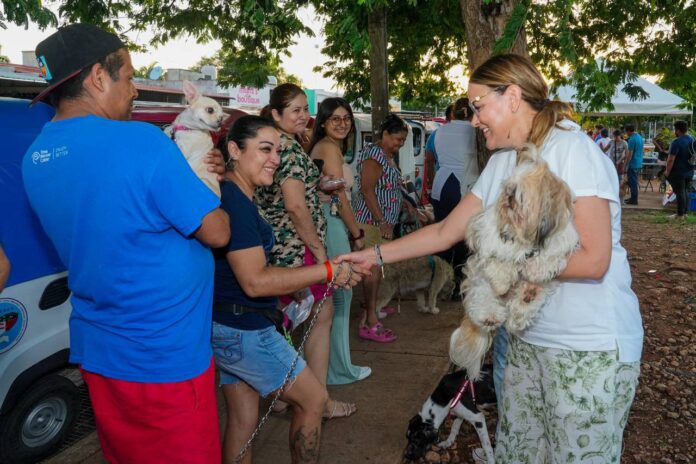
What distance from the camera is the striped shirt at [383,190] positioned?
18.5 ft

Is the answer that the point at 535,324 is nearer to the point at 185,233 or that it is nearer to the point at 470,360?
the point at 470,360

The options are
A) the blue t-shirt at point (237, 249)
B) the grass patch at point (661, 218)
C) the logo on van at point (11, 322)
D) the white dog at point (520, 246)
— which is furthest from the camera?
the grass patch at point (661, 218)

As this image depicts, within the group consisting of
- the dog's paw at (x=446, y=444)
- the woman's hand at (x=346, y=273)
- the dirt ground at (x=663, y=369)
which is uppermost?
the woman's hand at (x=346, y=273)

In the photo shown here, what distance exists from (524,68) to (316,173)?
5.61 ft

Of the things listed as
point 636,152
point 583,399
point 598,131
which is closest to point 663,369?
point 583,399

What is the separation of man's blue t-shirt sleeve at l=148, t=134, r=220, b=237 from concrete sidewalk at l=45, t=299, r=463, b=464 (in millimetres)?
2182

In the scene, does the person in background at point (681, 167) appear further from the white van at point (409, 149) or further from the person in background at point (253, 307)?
the person in background at point (253, 307)

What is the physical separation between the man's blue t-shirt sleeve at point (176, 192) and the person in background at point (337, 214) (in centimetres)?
216

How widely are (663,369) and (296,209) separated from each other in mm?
3796

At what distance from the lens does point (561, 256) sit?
5.86ft

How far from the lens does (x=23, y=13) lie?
6.57 meters

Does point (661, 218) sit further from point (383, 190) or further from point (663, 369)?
point (383, 190)

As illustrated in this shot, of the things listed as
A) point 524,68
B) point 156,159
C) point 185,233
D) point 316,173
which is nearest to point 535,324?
point 524,68

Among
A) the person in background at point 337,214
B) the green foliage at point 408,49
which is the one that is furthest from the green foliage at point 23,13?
the person in background at point 337,214
